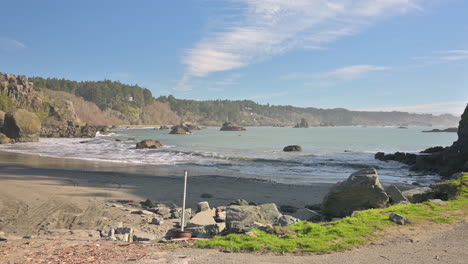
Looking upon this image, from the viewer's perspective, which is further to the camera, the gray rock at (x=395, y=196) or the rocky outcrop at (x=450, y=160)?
the rocky outcrop at (x=450, y=160)

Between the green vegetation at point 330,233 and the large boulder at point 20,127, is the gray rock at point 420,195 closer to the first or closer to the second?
the green vegetation at point 330,233

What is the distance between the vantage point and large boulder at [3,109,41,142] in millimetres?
55709

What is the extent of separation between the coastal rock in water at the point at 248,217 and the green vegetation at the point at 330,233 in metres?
0.45

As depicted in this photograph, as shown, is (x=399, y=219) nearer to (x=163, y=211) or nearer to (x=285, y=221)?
(x=285, y=221)

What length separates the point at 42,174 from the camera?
68.7 feet

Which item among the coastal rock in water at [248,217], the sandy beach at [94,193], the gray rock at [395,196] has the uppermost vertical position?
the gray rock at [395,196]

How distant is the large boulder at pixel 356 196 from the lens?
11.5 meters

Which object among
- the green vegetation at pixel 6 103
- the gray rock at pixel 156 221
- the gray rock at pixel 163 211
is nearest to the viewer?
the gray rock at pixel 156 221

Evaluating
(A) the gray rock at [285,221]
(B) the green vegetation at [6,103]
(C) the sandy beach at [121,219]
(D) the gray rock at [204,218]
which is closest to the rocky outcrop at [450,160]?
(C) the sandy beach at [121,219]

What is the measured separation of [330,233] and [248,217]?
2206 mm

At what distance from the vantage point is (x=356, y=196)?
11.7 meters

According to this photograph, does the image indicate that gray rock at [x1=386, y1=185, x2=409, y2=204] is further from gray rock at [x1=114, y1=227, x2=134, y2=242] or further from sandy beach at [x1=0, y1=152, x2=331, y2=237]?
gray rock at [x1=114, y1=227, x2=134, y2=242]

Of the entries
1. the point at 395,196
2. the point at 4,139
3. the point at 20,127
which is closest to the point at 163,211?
the point at 395,196

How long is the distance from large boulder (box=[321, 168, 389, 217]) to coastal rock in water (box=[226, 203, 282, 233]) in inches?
106
